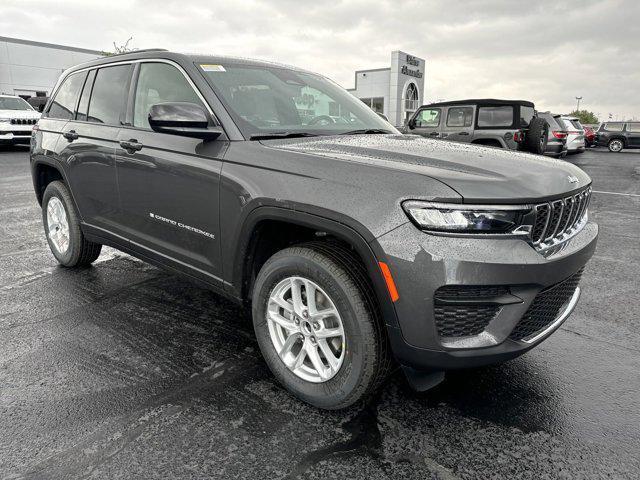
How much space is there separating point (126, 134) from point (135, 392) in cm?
176

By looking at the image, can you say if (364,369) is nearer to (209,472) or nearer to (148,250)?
Answer: (209,472)

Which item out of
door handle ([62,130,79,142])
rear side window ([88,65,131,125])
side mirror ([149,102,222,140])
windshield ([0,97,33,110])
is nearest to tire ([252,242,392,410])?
side mirror ([149,102,222,140])

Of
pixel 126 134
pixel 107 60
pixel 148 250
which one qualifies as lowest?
pixel 148 250

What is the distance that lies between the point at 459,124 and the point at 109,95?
33.4 ft

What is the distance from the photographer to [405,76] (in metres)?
40.3

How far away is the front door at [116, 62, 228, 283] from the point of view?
9.12 feet

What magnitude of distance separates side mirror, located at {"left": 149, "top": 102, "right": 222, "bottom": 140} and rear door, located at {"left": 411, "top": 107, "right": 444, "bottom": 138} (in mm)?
10670

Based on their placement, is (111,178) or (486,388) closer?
(486,388)

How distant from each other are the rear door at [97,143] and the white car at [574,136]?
1880 cm

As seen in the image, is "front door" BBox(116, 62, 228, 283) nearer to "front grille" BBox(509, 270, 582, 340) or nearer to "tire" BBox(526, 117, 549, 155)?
"front grille" BBox(509, 270, 582, 340)

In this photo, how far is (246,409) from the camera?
2.42 meters

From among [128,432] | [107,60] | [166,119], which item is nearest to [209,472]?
[128,432]

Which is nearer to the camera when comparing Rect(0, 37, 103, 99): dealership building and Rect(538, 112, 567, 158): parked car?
Rect(538, 112, 567, 158): parked car

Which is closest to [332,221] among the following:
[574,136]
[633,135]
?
[574,136]
